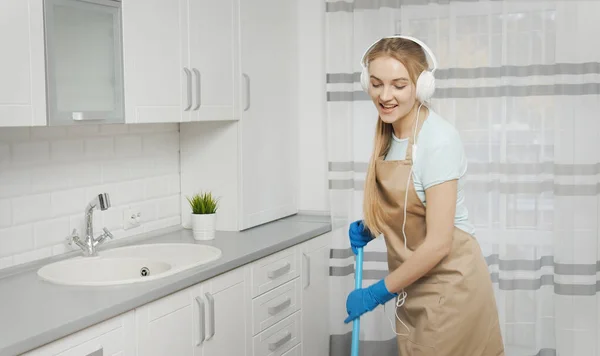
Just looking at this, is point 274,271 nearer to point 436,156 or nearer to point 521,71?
point 436,156

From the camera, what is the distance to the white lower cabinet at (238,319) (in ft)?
8.20

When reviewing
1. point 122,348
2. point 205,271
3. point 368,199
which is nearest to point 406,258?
point 368,199

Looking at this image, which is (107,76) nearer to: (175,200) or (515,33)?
(175,200)

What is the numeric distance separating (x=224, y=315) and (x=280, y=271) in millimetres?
539

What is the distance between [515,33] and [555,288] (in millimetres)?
1238

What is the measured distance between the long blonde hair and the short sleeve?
0.19 meters

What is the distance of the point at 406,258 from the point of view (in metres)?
2.68

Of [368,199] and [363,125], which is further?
[363,125]

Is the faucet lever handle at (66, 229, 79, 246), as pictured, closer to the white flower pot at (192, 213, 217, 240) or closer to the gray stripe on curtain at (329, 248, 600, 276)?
the white flower pot at (192, 213, 217, 240)

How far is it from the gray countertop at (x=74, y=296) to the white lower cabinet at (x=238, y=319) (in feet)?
0.13

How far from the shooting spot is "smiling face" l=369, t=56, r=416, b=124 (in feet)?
8.40

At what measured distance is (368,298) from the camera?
269 cm

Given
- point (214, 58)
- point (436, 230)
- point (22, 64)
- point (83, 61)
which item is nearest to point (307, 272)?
point (214, 58)

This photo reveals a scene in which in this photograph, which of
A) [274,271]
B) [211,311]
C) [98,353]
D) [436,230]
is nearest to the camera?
[98,353]
